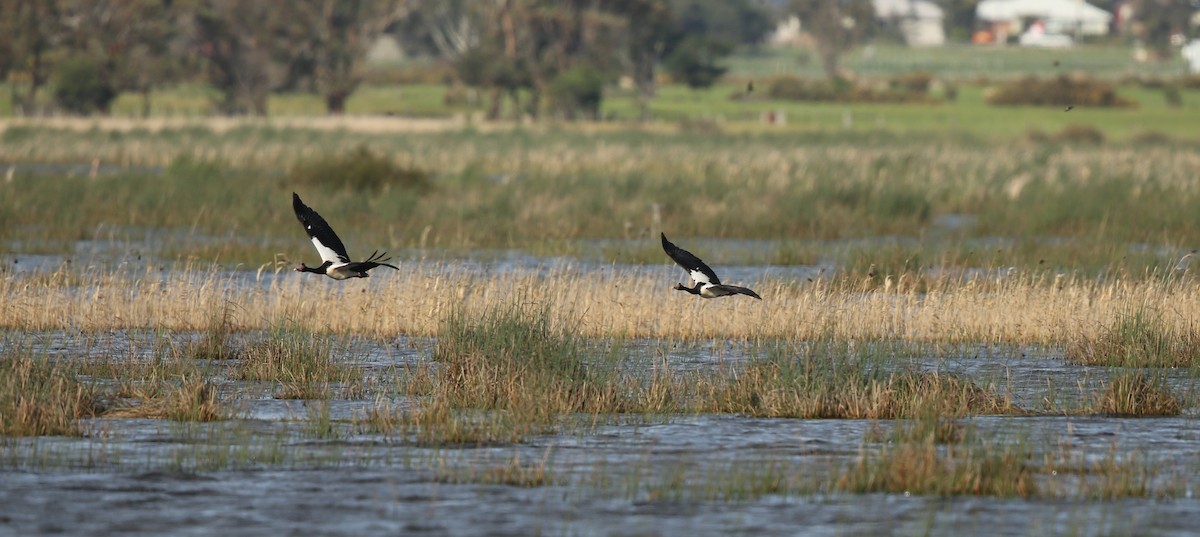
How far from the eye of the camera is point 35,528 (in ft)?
32.0

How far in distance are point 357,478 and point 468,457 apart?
36.4 inches

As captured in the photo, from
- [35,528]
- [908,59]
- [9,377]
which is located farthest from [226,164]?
[908,59]

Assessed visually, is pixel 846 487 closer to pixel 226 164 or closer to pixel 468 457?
pixel 468 457

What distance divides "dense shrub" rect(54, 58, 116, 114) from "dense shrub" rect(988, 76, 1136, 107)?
42.6m

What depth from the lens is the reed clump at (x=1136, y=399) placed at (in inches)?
533

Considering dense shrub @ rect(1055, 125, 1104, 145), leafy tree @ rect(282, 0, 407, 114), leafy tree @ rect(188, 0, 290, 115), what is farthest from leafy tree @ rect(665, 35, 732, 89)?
dense shrub @ rect(1055, 125, 1104, 145)

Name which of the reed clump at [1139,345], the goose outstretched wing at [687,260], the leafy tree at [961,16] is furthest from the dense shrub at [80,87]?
the leafy tree at [961,16]

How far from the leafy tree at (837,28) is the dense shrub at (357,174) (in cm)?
8546

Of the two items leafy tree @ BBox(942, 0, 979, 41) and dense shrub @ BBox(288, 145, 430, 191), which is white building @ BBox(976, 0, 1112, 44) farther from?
dense shrub @ BBox(288, 145, 430, 191)

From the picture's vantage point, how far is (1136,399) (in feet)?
44.6

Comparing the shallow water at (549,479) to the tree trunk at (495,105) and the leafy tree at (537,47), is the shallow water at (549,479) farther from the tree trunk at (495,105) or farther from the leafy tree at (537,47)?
the leafy tree at (537,47)

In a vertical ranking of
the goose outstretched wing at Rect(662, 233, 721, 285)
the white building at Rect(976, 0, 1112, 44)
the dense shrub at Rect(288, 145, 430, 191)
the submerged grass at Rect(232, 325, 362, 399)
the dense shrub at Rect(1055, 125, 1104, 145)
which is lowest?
the submerged grass at Rect(232, 325, 362, 399)

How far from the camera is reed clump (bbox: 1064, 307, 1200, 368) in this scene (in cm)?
1580

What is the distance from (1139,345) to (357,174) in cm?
2181
